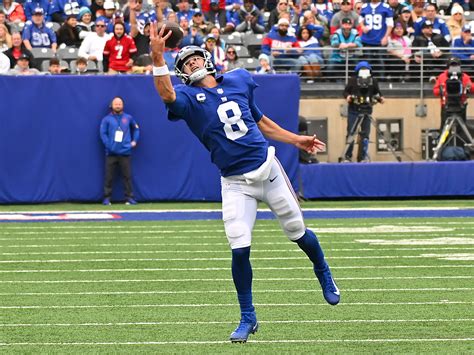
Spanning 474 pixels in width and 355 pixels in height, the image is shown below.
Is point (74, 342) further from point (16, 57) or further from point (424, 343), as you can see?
point (16, 57)

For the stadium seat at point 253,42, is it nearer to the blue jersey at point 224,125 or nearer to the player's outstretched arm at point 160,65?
the blue jersey at point 224,125

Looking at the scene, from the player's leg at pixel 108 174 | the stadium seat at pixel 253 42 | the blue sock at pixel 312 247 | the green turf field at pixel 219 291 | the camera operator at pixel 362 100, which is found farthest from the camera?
the stadium seat at pixel 253 42

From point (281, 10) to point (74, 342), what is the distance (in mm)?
14783

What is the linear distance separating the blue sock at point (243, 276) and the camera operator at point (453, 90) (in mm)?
13407

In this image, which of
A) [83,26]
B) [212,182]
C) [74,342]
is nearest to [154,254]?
[74,342]

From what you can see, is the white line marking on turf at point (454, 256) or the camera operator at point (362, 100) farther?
the camera operator at point (362, 100)

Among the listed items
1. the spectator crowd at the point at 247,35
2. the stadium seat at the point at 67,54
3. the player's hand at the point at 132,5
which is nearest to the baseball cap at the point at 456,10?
the spectator crowd at the point at 247,35

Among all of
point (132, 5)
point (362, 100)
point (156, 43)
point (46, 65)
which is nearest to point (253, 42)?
point (132, 5)

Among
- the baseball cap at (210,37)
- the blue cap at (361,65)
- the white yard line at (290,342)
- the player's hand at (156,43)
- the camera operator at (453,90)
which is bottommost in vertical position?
the camera operator at (453,90)

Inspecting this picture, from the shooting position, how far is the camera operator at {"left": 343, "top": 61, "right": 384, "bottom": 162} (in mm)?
19641

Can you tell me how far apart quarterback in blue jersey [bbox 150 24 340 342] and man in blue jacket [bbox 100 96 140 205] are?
10.8 metres

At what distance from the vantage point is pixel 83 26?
20.5 meters

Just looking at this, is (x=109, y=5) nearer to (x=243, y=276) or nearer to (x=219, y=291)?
(x=219, y=291)

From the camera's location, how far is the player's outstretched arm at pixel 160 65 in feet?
22.8
